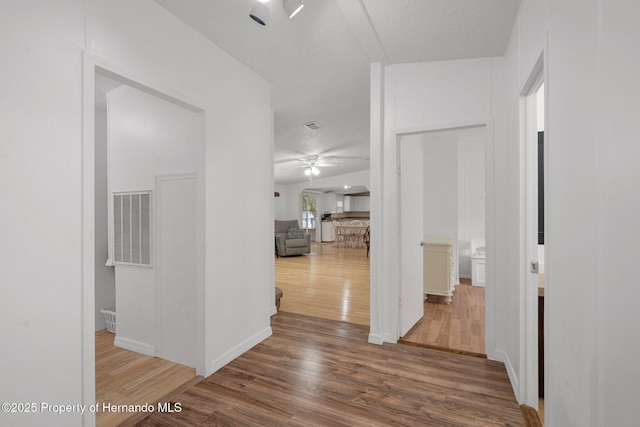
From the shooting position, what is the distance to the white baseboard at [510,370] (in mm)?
2038

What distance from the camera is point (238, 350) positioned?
8.89 ft

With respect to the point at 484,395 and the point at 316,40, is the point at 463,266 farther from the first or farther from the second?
the point at 316,40

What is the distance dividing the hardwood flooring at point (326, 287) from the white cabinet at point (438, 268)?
38.9 inches

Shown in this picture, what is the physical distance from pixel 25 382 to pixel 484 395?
8.86ft

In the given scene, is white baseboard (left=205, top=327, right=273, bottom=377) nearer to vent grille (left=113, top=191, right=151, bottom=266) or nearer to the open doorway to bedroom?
the open doorway to bedroom

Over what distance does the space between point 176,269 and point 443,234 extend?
14.2 ft

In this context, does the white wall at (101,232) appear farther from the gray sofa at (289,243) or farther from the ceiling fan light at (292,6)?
the gray sofa at (289,243)

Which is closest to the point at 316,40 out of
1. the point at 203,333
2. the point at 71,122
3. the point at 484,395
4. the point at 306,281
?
the point at 71,122

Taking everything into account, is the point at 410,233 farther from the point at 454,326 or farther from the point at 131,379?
the point at 131,379

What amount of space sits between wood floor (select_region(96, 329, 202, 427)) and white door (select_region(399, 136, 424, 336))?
7.03 feet

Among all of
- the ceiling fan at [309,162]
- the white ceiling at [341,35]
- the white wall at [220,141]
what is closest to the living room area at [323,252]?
the white wall at [220,141]

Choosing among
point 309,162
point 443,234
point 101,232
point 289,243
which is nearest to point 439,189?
point 443,234

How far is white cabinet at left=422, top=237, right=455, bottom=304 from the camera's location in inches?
165

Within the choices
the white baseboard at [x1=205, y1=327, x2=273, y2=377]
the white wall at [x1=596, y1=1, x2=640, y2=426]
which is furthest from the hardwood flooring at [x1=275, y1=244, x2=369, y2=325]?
the white wall at [x1=596, y1=1, x2=640, y2=426]
